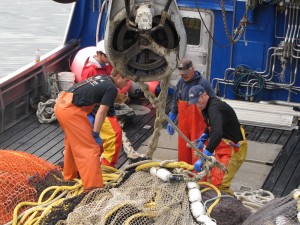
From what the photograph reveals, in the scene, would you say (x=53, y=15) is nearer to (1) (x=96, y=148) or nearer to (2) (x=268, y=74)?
(2) (x=268, y=74)

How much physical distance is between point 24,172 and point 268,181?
342 cm

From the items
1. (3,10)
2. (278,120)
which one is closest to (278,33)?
(278,120)

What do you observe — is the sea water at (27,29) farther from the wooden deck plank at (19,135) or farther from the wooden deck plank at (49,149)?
the wooden deck plank at (49,149)

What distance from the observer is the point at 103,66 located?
31.6ft

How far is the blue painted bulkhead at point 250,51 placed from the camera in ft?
34.1

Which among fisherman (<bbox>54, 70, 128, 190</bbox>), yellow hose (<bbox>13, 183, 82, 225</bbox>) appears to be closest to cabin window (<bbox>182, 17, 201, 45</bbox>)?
fisherman (<bbox>54, 70, 128, 190</bbox>)

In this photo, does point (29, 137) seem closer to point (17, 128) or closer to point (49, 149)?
point (17, 128)

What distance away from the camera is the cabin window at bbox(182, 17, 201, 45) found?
10.8 m

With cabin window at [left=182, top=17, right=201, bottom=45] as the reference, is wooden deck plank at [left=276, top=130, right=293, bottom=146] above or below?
below

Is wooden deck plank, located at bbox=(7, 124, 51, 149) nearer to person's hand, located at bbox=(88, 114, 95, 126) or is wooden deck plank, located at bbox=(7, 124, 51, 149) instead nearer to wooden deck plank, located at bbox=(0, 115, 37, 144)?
wooden deck plank, located at bbox=(0, 115, 37, 144)

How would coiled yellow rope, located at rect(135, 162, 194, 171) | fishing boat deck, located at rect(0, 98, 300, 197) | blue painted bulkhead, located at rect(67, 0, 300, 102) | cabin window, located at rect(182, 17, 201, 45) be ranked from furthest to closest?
cabin window, located at rect(182, 17, 201, 45)
blue painted bulkhead, located at rect(67, 0, 300, 102)
fishing boat deck, located at rect(0, 98, 300, 197)
coiled yellow rope, located at rect(135, 162, 194, 171)

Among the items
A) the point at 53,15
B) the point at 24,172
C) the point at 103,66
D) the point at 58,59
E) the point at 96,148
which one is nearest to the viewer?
the point at 24,172

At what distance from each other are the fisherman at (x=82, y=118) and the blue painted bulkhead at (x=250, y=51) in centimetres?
346

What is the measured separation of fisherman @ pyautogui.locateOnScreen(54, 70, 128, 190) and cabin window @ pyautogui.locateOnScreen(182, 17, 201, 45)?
368cm
